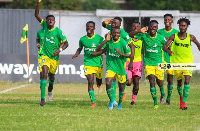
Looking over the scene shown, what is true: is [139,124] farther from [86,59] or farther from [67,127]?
[86,59]

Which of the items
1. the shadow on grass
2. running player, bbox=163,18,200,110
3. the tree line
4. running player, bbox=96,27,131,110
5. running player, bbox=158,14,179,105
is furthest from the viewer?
the tree line

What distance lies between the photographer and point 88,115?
16.0 m

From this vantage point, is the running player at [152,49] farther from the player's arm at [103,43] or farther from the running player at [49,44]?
the running player at [49,44]

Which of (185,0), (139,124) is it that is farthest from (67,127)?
(185,0)

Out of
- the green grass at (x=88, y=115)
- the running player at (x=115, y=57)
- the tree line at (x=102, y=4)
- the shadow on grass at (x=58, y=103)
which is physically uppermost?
the tree line at (x=102, y=4)

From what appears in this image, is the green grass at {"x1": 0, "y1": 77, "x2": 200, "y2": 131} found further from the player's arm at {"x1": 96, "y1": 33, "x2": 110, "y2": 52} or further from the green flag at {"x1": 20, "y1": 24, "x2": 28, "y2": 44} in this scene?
the green flag at {"x1": 20, "y1": 24, "x2": 28, "y2": 44}

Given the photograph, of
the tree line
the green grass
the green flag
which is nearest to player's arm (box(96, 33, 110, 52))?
the green grass

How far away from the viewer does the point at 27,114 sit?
16.1 m

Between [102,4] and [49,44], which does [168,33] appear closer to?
[49,44]

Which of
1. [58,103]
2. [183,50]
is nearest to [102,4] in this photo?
[58,103]

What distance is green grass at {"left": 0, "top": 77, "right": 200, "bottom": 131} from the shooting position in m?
14.1

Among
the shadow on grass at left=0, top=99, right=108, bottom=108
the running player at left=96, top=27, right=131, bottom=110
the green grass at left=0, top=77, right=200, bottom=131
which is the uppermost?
the running player at left=96, top=27, right=131, bottom=110

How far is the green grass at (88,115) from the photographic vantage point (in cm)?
1406

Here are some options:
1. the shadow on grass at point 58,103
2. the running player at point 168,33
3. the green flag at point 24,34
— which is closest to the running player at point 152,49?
the running player at point 168,33
